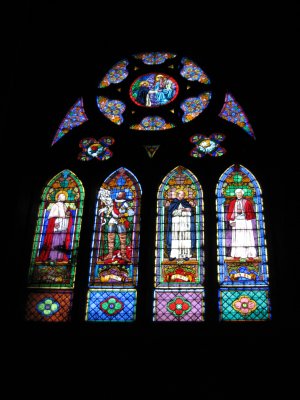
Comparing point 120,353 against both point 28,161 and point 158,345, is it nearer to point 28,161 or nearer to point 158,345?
point 158,345

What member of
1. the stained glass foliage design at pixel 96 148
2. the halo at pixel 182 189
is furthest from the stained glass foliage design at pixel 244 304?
the stained glass foliage design at pixel 96 148

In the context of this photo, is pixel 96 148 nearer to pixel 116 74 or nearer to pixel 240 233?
pixel 116 74

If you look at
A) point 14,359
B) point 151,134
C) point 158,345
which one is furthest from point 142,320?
point 151,134

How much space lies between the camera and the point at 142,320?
8.27m

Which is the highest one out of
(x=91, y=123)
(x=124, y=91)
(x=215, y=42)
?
(x=215, y=42)

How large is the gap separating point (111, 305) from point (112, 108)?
3.39m

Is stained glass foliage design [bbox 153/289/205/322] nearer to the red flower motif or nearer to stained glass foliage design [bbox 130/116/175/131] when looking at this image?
the red flower motif

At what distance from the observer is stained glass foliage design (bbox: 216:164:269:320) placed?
27.8ft

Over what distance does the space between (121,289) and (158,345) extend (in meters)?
1.02

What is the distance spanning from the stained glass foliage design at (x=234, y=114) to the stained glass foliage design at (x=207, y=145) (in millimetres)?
336

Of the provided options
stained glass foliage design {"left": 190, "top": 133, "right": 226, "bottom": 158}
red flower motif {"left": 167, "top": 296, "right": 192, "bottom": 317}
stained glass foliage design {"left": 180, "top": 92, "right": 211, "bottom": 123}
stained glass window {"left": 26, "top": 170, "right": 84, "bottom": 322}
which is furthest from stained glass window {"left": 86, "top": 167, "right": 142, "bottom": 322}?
stained glass foliage design {"left": 180, "top": 92, "right": 211, "bottom": 123}

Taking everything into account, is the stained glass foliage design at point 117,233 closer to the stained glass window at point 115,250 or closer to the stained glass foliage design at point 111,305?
the stained glass window at point 115,250

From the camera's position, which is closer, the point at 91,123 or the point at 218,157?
the point at 218,157

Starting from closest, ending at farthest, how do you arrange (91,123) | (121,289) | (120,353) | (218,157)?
(120,353) → (121,289) → (218,157) → (91,123)
